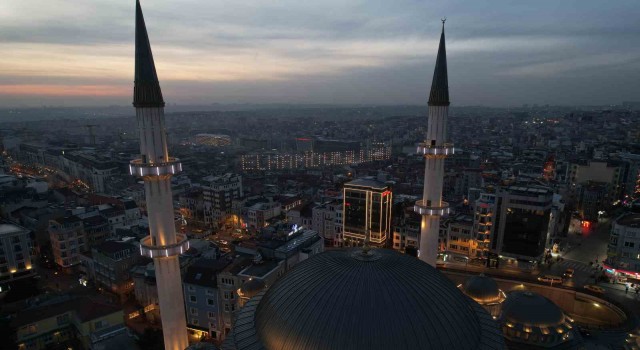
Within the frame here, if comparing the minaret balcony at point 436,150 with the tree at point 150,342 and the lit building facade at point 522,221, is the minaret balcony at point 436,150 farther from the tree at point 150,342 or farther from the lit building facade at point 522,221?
the lit building facade at point 522,221

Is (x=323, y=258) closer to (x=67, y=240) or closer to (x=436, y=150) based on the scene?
(x=436, y=150)

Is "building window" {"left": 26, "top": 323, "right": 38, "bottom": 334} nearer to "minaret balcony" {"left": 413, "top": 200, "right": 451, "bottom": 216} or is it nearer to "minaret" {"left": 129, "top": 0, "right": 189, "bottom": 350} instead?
"minaret" {"left": 129, "top": 0, "right": 189, "bottom": 350}

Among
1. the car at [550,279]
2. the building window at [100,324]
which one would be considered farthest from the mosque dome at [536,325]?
the building window at [100,324]

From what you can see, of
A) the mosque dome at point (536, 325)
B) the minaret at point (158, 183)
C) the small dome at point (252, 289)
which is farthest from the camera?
the small dome at point (252, 289)

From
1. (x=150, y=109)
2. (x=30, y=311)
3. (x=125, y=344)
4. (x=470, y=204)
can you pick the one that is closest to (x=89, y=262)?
(x=30, y=311)

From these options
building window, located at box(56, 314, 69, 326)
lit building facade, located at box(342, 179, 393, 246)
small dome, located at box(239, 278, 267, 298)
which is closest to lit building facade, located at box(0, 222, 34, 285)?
building window, located at box(56, 314, 69, 326)

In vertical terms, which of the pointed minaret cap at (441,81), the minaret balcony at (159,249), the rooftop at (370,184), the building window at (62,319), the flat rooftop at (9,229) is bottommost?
the building window at (62,319)

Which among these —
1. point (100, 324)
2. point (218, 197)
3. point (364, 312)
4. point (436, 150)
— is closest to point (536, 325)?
point (436, 150)
